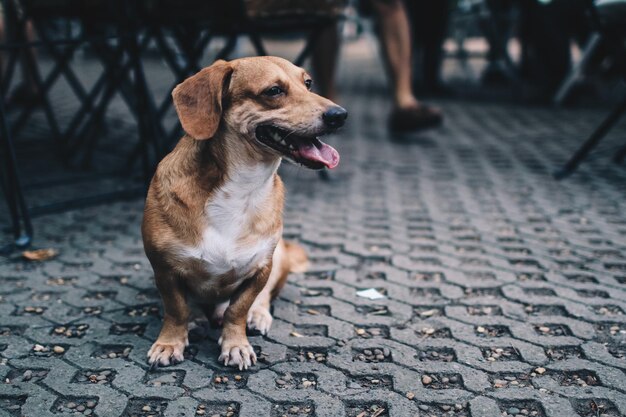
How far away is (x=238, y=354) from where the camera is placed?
8.09 ft

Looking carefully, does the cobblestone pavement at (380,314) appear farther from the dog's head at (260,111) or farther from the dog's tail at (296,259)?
the dog's head at (260,111)

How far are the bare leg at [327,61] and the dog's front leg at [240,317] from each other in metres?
3.33

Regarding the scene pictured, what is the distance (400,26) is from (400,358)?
150 inches

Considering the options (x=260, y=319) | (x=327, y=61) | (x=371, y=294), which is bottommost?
(x=371, y=294)

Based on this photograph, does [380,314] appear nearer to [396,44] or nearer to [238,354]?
[238,354]

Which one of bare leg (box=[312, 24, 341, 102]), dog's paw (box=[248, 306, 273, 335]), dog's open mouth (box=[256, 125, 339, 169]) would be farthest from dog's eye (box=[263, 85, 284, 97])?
bare leg (box=[312, 24, 341, 102])

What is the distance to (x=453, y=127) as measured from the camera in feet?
23.2

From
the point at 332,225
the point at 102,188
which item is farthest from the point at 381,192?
the point at 102,188

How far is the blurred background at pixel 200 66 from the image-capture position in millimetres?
4152

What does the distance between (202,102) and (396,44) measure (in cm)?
367

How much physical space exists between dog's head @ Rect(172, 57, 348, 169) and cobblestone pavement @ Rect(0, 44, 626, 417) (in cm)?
83

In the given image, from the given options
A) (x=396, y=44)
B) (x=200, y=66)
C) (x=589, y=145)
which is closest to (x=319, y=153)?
(x=589, y=145)

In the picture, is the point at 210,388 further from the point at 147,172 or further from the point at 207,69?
the point at 147,172

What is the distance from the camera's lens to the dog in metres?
2.42
